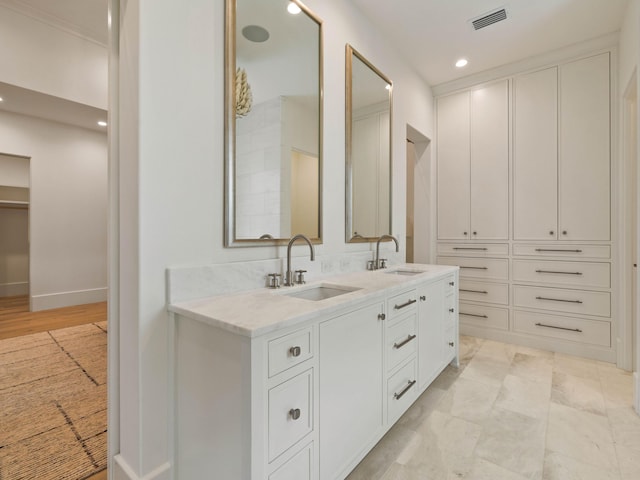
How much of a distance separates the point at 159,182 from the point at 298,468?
3.82 feet

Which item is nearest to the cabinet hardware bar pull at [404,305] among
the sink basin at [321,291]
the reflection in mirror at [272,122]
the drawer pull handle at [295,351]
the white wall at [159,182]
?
the sink basin at [321,291]

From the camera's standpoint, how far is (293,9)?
5.90 ft

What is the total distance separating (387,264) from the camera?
2670 millimetres

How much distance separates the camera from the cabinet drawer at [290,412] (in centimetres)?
96

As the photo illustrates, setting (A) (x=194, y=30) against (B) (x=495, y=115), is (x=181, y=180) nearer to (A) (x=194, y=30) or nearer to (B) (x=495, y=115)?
(A) (x=194, y=30)

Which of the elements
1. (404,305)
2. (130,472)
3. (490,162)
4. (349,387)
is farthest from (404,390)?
(490,162)

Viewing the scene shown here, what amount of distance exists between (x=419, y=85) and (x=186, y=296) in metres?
3.30

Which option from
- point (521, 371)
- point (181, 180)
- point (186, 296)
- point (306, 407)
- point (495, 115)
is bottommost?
point (521, 371)

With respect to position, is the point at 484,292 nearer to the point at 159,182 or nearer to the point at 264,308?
the point at 264,308

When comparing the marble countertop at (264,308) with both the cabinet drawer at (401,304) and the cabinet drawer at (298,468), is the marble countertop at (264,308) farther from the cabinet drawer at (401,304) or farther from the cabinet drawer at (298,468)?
the cabinet drawer at (298,468)

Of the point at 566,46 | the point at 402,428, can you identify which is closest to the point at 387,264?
the point at 402,428

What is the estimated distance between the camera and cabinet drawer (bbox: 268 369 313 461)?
959 mm

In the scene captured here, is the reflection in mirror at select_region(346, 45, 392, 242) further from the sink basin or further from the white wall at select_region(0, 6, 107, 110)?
the white wall at select_region(0, 6, 107, 110)

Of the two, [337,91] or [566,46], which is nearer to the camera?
[337,91]
